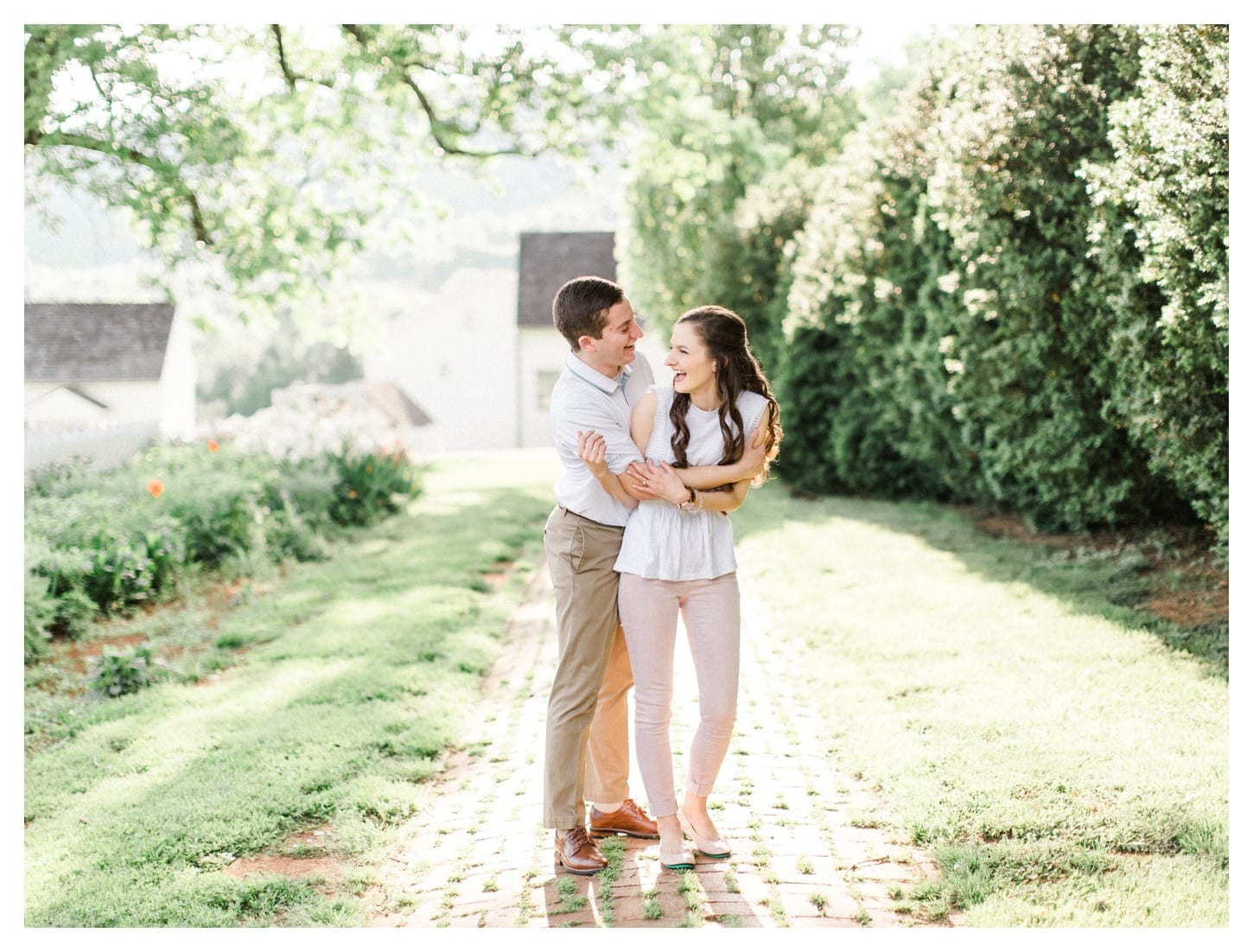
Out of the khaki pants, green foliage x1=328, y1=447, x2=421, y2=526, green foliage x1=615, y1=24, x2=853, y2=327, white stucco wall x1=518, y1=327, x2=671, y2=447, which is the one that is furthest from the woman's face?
white stucco wall x1=518, y1=327, x2=671, y2=447

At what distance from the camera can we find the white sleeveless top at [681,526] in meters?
3.72

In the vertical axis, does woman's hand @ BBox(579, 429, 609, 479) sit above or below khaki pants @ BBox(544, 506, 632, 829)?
above

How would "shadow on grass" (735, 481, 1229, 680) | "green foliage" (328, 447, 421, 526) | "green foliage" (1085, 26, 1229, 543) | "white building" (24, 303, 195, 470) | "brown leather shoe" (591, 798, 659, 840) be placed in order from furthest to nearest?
"white building" (24, 303, 195, 470) → "green foliage" (328, 447, 421, 526) → "shadow on grass" (735, 481, 1229, 680) → "green foliage" (1085, 26, 1229, 543) → "brown leather shoe" (591, 798, 659, 840)

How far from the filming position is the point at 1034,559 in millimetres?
9750

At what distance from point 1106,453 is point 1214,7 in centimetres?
423

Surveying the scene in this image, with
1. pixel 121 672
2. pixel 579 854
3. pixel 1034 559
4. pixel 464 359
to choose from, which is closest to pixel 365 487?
pixel 121 672

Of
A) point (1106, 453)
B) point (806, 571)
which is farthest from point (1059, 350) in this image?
point (806, 571)

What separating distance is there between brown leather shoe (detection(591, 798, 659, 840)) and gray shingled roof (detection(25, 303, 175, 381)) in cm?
2352

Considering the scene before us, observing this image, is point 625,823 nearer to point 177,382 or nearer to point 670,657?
point 670,657

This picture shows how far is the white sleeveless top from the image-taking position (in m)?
3.72

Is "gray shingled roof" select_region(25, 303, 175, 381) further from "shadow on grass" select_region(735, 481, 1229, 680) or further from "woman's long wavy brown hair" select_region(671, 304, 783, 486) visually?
"woman's long wavy brown hair" select_region(671, 304, 783, 486)

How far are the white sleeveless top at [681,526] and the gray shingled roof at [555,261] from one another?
31.1m

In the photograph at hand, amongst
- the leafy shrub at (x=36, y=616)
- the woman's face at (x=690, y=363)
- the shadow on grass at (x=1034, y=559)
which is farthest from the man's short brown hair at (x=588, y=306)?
the leafy shrub at (x=36, y=616)

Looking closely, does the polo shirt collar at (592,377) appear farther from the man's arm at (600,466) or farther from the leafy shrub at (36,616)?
the leafy shrub at (36,616)
